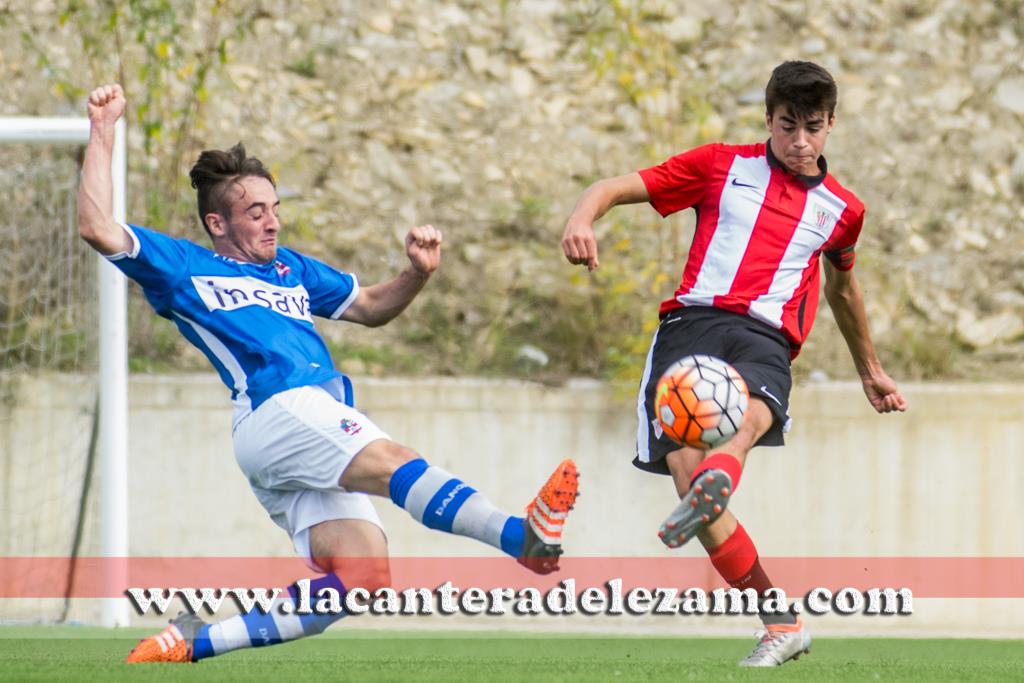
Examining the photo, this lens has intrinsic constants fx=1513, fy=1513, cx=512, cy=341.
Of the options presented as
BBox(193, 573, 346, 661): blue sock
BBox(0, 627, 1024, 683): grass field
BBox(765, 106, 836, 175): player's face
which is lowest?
BBox(0, 627, 1024, 683): grass field

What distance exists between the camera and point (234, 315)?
4598mm

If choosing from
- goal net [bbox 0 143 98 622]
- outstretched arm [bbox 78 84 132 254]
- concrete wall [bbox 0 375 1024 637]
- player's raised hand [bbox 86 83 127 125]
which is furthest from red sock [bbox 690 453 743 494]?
goal net [bbox 0 143 98 622]

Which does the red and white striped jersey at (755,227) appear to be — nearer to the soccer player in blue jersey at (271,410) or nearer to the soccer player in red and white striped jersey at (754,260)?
the soccer player in red and white striped jersey at (754,260)

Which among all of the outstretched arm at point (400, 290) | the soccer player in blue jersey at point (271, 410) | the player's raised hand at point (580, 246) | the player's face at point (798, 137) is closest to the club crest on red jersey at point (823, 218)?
the player's face at point (798, 137)

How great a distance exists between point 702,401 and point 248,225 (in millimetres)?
1534

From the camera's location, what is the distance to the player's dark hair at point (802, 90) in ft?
15.5

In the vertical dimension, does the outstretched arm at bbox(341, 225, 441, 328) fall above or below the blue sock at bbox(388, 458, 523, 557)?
above

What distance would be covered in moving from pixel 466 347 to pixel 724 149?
4.16 m

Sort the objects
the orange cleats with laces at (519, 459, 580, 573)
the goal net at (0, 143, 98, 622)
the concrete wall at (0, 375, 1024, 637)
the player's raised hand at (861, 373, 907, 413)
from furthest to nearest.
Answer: the concrete wall at (0, 375, 1024, 637), the goal net at (0, 143, 98, 622), the player's raised hand at (861, 373, 907, 413), the orange cleats with laces at (519, 459, 580, 573)

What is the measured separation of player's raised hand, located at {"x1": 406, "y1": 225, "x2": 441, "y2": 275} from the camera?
4.92 m

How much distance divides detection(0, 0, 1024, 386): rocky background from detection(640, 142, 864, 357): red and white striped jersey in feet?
10.9

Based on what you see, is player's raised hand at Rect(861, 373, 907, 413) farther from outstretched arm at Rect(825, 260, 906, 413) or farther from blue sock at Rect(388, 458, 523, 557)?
blue sock at Rect(388, 458, 523, 557)

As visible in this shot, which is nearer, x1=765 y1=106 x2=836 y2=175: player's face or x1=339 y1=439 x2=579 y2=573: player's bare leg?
x1=339 y1=439 x2=579 y2=573: player's bare leg

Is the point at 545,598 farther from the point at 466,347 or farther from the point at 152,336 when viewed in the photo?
the point at 152,336
